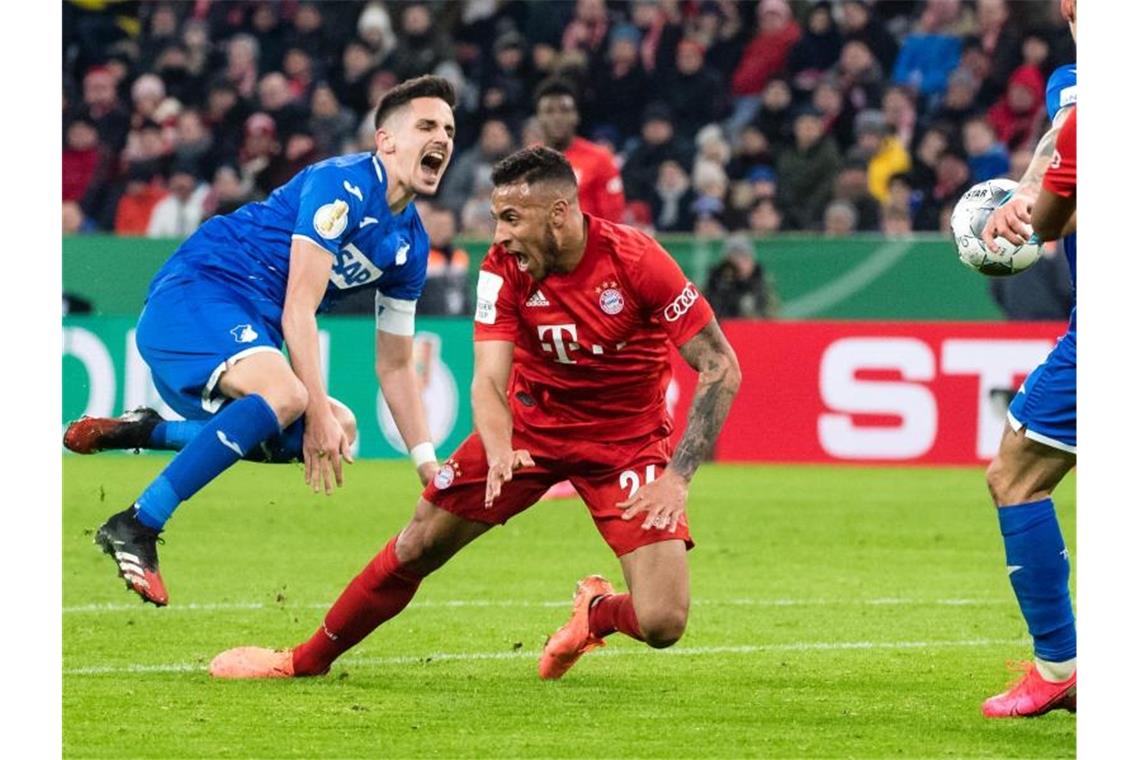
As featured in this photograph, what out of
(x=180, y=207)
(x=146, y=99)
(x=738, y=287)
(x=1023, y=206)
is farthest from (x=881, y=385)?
(x=1023, y=206)

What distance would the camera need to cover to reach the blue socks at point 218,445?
6.58 meters

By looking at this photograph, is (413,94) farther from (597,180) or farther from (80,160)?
(80,160)

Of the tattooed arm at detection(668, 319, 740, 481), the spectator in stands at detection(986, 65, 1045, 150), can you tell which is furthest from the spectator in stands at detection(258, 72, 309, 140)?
the tattooed arm at detection(668, 319, 740, 481)

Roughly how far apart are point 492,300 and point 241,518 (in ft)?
20.2

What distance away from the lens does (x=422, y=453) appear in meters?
7.33

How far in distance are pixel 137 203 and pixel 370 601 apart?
11.8 metres

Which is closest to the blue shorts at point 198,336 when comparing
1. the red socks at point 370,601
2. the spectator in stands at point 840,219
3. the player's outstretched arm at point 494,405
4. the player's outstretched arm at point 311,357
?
the player's outstretched arm at point 311,357

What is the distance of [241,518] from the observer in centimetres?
1224

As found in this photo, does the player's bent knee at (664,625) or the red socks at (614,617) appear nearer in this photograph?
the player's bent knee at (664,625)

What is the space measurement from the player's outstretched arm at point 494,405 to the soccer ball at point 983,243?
5.06 ft

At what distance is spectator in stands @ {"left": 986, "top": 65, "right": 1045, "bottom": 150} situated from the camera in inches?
691

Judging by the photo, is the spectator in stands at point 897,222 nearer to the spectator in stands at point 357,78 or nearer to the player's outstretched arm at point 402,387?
the spectator in stands at point 357,78
